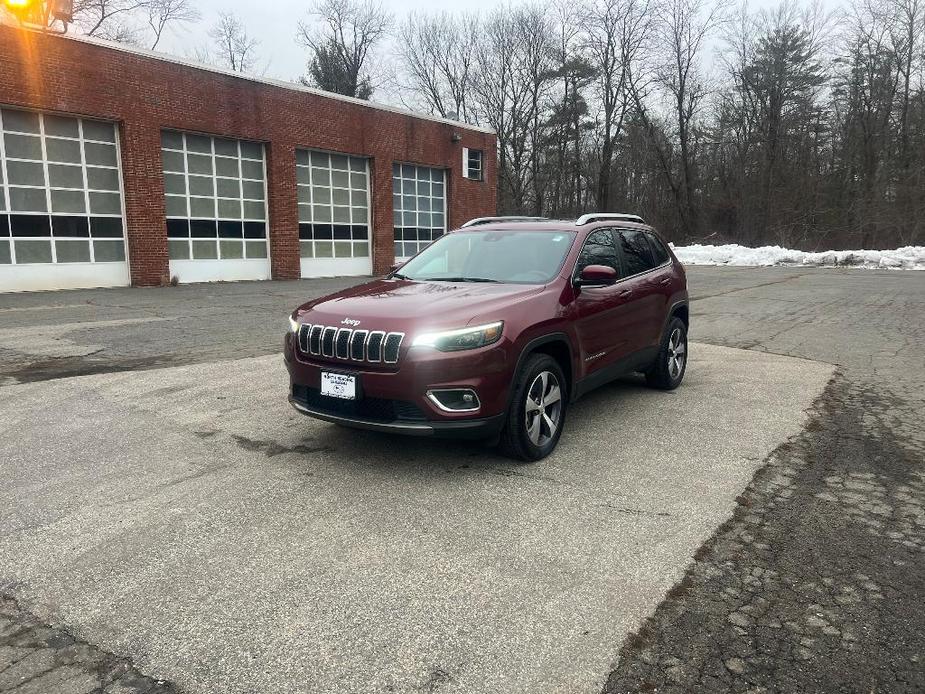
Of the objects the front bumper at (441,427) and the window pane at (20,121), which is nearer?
the front bumper at (441,427)

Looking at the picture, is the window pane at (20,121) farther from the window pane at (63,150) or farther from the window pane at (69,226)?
the window pane at (69,226)

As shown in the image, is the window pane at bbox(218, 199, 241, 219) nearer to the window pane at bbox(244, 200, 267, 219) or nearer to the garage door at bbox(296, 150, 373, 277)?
the window pane at bbox(244, 200, 267, 219)

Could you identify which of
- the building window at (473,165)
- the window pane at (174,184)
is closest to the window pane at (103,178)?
the window pane at (174,184)

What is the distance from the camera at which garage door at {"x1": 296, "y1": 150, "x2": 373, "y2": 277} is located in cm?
2438

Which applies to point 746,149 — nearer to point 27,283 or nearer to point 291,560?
point 27,283

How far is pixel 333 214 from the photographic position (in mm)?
25516

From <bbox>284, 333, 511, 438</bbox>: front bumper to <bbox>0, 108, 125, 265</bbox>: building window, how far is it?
56.5ft

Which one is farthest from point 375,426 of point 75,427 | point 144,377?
point 144,377

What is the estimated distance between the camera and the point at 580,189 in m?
51.5

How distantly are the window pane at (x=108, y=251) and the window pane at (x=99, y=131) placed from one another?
9.45 feet

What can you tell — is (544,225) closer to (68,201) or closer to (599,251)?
(599,251)

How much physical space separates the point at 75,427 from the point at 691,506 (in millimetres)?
4811

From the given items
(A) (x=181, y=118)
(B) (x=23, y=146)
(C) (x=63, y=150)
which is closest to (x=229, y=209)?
(A) (x=181, y=118)

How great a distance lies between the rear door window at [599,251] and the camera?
548 centimetres
